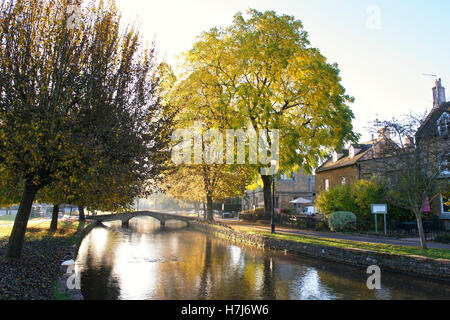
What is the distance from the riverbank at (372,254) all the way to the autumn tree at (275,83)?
24.0 ft

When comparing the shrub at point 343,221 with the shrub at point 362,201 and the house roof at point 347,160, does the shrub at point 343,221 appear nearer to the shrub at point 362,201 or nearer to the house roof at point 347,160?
the shrub at point 362,201

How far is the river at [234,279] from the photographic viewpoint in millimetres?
11500

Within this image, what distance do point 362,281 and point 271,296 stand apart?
4204 mm

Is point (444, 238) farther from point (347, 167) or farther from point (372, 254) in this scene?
point (347, 167)

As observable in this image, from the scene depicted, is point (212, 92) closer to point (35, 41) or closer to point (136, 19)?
point (136, 19)

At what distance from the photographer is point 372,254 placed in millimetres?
15516

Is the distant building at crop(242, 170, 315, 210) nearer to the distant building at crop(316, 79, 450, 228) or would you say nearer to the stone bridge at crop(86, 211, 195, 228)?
the distant building at crop(316, 79, 450, 228)

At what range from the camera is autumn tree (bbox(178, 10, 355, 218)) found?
83.4 ft

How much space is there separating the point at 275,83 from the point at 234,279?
742 inches

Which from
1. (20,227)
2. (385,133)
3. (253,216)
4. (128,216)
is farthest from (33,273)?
(128,216)

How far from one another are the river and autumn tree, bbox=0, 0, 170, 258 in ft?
13.2

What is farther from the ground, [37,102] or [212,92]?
[212,92]
